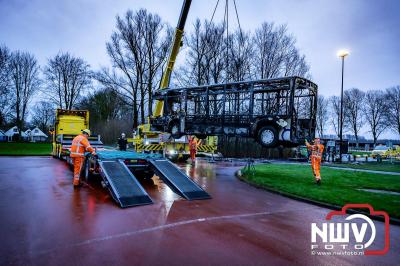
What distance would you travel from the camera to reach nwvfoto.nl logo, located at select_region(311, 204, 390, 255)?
14.3ft

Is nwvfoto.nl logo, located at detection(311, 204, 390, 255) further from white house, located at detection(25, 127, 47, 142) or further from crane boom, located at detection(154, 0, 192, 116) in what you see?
white house, located at detection(25, 127, 47, 142)

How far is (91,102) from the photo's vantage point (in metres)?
44.0

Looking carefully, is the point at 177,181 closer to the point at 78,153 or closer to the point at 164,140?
the point at 78,153

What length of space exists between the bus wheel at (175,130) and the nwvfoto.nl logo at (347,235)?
316 inches

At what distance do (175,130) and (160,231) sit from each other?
Answer: 351 inches

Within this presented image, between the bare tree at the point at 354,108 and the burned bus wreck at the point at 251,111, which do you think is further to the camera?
the bare tree at the point at 354,108

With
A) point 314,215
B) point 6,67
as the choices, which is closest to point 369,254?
point 314,215

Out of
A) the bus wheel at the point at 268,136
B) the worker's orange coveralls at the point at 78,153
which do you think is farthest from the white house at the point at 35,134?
the bus wheel at the point at 268,136

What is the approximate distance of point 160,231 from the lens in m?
4.83

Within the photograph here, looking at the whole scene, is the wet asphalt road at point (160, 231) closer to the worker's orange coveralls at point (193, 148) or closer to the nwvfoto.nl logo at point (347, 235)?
the nwvfoto.nl logo at point (347, 235)

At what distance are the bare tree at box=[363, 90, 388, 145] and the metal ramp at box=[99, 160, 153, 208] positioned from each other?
5984 centimetres

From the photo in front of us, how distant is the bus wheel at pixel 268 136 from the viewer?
1041 cm

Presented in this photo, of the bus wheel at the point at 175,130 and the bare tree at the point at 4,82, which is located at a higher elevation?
the bare tree at the point at 4,82

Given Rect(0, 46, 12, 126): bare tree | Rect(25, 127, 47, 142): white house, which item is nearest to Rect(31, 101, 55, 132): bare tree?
Rect(25, 127, 47, 142): white house
